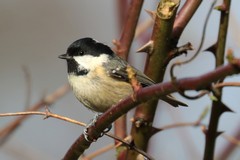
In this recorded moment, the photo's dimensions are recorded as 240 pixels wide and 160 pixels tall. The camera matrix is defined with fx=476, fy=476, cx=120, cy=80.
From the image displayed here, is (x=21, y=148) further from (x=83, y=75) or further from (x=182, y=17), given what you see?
(x=182, y=17)

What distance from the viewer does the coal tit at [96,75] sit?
2.05m

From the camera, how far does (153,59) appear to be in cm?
142

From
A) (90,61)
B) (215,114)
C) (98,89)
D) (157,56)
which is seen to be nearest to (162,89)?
(215,114)

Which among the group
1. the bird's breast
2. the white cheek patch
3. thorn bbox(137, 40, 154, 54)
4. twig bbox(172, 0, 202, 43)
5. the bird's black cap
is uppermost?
twig bbox(172, 0, 202, 43)

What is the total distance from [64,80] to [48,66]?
0.75 feet

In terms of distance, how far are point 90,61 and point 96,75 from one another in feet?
0.33

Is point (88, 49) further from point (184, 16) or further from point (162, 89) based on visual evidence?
point (162, 89)

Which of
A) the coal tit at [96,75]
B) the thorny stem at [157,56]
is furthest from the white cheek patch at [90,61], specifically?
the thorny stem at [157,56]

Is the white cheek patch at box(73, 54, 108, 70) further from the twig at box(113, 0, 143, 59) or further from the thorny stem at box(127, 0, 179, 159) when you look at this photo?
the thorny stem at box(127, 0, 179, 159)

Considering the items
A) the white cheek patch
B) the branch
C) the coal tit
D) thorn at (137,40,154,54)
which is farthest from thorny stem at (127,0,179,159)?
the white cheek patch

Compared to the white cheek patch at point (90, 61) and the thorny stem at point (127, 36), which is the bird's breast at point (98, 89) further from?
the thorny stem at point (127, 36)

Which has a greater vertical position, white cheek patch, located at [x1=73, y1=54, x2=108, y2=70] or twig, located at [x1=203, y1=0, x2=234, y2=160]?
twig, located at [x1=203, y1=0, x2=234, y2=160]

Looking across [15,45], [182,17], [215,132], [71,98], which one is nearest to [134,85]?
[215,132]

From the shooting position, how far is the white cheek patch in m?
2.13
